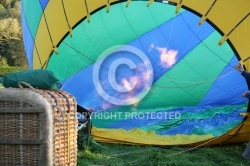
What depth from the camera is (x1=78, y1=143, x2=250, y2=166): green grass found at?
4168 mm

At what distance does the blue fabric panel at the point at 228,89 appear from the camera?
5630 mm

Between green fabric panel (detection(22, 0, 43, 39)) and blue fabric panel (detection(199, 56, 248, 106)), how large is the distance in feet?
8.02

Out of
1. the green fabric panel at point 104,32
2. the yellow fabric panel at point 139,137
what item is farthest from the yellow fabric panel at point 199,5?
the yellow fabric panel at point 139,137

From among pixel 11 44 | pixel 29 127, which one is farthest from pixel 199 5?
pixel 11 44

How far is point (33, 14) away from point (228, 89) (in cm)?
269

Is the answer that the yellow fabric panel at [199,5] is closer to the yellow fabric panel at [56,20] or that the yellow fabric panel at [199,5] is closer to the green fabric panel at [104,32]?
the green fabric panel at [104,32]

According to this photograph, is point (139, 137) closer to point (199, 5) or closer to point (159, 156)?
point (159, 156)

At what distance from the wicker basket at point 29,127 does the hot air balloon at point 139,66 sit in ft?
8.87

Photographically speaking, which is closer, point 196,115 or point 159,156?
point 159,156

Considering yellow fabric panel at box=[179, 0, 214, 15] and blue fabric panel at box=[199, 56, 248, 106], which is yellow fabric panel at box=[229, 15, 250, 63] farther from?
blue fabric panel at box=[199, 56, 248, 106]

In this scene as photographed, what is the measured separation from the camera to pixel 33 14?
233 inches

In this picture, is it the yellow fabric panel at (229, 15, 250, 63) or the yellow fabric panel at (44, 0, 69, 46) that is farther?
the yellow fabric panel at (44, 0, 69, 46)

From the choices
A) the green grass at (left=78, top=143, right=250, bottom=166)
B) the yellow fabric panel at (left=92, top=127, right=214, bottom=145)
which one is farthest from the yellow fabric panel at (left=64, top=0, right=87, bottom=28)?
the green grass at (left=78, top=143, right=250, bottom=166)

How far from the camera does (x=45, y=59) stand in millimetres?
5750
